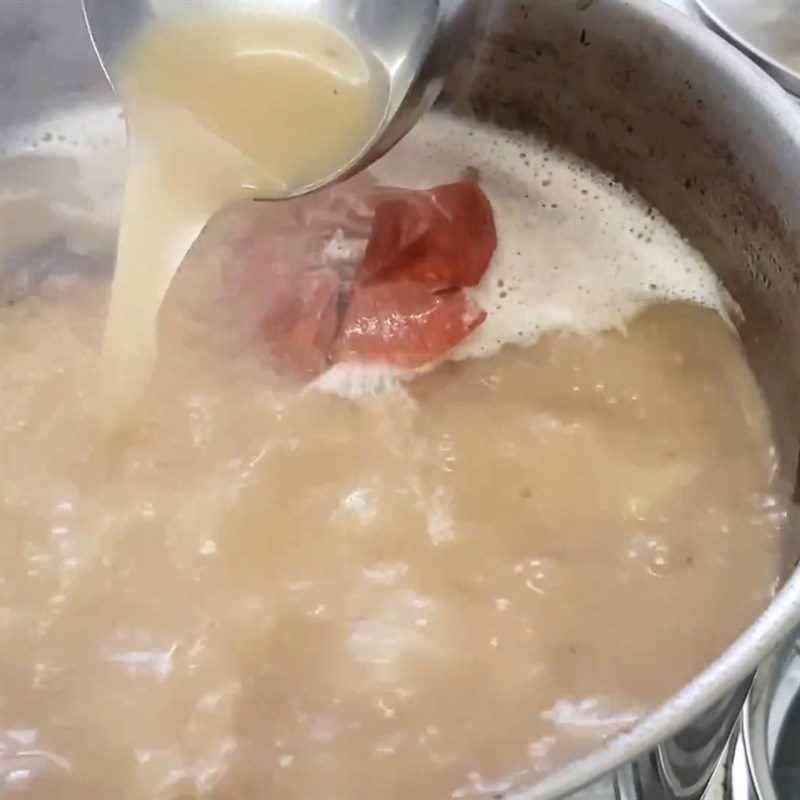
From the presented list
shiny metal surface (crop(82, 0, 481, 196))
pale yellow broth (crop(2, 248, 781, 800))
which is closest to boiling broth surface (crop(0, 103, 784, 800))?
pale yellow broth (crop(2, 248, 781, 800))

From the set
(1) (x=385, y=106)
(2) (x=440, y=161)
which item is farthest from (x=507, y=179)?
(1) (x=385, y=106)

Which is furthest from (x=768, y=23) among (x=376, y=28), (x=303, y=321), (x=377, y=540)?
(x=377, y=540)

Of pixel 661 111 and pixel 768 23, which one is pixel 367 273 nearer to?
pixel 661 111

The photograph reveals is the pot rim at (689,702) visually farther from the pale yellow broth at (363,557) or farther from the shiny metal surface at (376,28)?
the shiny metal surface at (376,28)

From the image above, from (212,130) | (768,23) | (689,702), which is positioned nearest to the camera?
(689,702)

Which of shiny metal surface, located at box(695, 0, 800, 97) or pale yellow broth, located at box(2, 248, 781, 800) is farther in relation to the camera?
shiny metal surface, located at box(695, 0, 800, 97)

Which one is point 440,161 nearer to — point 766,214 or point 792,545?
point 766,214

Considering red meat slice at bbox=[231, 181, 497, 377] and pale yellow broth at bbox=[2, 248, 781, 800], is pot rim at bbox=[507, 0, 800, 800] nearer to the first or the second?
pale yellow broth at bbox=[2, 248, 781, 800]
